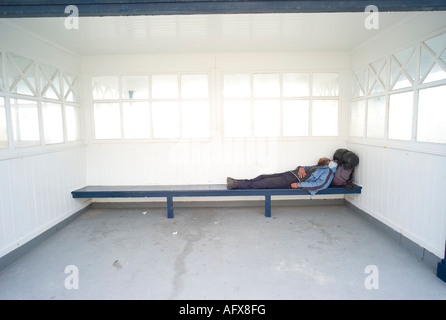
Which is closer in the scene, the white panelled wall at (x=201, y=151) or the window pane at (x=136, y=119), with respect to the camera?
the white panelled wall at (x=201, y=151)

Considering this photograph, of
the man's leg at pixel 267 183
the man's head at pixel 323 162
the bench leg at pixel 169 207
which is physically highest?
the man's head at pixel 323 162

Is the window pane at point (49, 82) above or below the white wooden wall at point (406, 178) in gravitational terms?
above

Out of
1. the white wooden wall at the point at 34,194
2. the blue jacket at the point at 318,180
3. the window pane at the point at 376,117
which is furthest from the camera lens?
the blue jacket at the point at 318,180

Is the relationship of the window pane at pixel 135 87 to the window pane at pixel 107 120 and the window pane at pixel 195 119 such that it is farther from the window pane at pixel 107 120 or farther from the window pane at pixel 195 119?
the window pane at pixel 195 119

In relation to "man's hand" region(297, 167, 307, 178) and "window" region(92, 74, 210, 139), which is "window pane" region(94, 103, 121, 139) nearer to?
"window" region(92, 74, 210, 139)

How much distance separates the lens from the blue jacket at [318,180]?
4234 mm

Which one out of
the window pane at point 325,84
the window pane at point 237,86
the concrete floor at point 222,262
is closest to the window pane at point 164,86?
the window pane at point 237,86

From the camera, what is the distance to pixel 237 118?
4809 millimetres

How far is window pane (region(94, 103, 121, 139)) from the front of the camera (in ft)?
15.9

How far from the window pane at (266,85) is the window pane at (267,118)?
0.47ft

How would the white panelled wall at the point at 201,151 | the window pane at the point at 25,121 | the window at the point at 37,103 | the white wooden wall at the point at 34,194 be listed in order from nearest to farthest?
the white wooden wall at the point at 34,194, the window at the point at 37,103, the window pane at the point at 25,121, the white panelled wall at the point at 201,151

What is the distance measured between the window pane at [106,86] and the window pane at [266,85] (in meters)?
2.53
